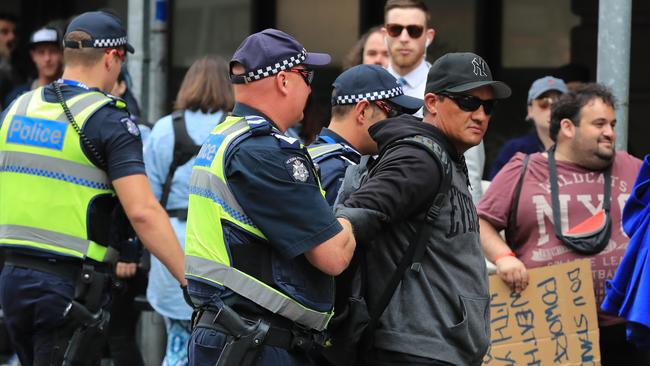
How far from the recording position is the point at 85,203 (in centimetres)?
528

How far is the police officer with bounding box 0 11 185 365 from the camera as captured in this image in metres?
5.23

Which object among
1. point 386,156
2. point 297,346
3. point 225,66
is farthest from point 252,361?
point 225,66

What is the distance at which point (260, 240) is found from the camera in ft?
13.1

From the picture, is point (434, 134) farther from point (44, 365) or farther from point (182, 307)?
point (182, 307)

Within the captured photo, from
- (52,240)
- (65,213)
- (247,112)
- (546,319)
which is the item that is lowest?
(546,319)

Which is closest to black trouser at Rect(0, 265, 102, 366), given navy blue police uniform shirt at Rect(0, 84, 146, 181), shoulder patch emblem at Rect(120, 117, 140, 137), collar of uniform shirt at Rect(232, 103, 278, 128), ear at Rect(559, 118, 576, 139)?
navy blue police uniform shirt at Rect(0, 84, 146, 181)

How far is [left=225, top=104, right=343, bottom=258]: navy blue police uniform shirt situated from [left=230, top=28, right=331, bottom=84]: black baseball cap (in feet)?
0.93

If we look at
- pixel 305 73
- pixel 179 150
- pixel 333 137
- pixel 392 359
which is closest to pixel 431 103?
pixel 305 73

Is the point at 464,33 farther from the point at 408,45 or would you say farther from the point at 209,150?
the point at 209,150

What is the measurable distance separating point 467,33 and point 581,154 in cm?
467

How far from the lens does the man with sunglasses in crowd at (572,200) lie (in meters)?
5.91

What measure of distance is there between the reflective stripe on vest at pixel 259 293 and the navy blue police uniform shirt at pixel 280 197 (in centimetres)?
14

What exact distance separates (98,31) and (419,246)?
2.07 m

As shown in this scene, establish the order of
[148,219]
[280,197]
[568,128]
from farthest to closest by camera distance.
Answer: [568,128] < [148,219] < [280,197]
